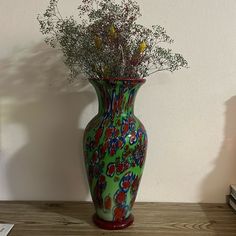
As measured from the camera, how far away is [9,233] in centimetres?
97

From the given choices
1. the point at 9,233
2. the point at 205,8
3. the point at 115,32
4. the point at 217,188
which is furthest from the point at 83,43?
the point at 217,188

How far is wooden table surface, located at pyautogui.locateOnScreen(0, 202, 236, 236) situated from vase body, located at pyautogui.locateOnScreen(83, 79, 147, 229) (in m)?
0.12

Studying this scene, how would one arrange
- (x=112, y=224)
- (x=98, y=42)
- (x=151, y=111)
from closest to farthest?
(x=98, y=42), (x=112, y=224), (x=151, y=111)

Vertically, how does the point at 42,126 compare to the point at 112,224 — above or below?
above

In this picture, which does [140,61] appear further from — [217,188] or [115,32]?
[217,188]

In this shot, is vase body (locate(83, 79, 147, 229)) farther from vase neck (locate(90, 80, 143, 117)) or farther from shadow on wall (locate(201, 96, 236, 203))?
shadow on wall (locate(201, 96, 236, 203))

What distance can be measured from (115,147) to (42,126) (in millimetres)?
392

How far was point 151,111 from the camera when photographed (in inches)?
46.1

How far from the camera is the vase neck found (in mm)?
904

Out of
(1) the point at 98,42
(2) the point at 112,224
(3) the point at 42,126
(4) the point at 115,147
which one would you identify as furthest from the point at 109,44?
(2) the point at 112,224

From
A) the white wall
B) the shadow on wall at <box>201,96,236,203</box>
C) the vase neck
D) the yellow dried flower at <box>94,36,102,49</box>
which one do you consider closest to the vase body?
the vase neck

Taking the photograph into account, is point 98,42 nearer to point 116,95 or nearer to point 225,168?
point 116,95

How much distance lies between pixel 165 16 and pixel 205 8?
0.15 metres

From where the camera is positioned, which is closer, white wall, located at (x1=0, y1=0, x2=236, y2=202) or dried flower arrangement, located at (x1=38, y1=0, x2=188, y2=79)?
dried flower arrangement, located at (x1=38, y1=0, x2=188, y2=79)
